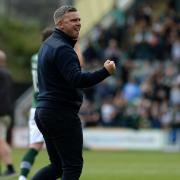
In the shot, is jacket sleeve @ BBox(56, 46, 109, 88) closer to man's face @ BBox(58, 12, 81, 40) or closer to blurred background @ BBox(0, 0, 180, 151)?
man's face @ BBox(58, 12, 81, 40)

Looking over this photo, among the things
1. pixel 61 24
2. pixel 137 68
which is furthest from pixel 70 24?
pixel 137 68

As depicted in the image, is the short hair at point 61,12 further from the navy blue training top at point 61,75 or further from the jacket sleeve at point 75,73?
the jacket sleeve at point 75,73

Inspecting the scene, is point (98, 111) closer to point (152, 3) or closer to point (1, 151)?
point (152, 3)

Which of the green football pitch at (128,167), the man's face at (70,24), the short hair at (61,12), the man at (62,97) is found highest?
the short hair at (61,12)

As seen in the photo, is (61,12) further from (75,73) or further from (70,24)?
(75,73)

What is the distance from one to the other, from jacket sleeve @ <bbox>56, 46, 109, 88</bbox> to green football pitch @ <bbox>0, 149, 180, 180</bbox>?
5482mm

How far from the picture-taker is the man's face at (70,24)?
31.1 ft

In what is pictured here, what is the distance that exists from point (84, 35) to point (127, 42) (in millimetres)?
2291

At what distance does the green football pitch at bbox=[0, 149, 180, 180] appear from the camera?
1480cm

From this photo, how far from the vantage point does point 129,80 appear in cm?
2900

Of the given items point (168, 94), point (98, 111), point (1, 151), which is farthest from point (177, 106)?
point (1, 151)

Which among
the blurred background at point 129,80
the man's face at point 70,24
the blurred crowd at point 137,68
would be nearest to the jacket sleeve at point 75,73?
the man's face at point 70,24

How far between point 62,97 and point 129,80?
775 inches

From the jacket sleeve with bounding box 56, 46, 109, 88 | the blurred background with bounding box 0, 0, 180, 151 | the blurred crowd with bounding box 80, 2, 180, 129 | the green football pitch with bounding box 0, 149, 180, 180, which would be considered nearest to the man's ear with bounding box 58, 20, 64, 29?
the jacket sleeve with bounding box 56, 46, 109, 88
